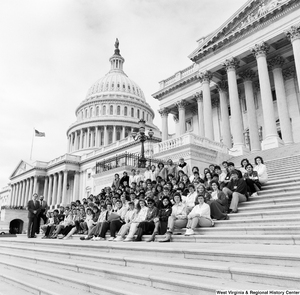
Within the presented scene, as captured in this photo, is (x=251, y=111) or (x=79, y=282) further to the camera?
(x=251, y=111)

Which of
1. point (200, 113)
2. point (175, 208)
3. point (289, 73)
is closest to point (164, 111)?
point (200, 113)

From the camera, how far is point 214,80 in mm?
27938

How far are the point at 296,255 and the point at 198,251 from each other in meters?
1.69

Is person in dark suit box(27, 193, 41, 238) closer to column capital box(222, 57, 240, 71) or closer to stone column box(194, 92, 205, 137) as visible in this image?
column capital box(222, 57, 240, 71)

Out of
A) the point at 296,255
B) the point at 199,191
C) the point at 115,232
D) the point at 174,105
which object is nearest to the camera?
the point at 296,255

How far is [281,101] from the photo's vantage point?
23.6 meters

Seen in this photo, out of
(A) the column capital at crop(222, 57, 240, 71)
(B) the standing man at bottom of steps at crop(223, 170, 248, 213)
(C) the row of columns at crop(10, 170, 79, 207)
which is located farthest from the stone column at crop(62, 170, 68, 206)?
(B) the standing man at bottom of steps at crop(223, 170, 248, 213)

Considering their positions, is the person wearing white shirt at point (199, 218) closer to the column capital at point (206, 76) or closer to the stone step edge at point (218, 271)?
the stone step edge at point (218, 271)

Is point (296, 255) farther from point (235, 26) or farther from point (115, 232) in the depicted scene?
point (235, 26)

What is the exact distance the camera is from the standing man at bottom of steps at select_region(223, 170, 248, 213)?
855cm

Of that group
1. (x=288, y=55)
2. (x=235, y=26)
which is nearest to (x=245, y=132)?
(x=288, y=55)

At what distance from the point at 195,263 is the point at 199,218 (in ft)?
9.56

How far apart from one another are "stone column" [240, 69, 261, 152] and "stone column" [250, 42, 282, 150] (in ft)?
10.9

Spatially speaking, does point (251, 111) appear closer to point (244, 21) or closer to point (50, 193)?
point (244, 21)
